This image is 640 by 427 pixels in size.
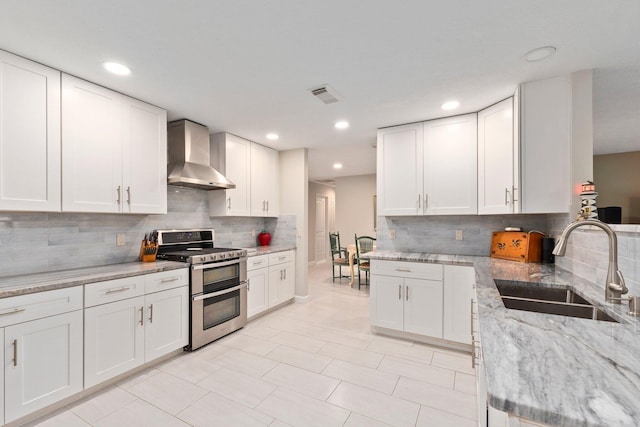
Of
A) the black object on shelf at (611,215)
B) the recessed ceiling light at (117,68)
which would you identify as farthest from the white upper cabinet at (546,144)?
the recessed ceiling light at (117,68)

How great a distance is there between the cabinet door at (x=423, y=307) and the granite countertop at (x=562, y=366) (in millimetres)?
1575

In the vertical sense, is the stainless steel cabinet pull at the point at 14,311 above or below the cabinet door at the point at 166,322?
above

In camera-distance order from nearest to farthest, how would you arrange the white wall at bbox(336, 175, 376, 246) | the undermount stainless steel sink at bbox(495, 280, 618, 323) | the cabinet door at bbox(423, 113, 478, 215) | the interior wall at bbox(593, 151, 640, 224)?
the undermount stainless steel sink at bbox(495, 280, 618, 323)
the cabinet door at bbox(423, 113, 478, 215)
the interior wall at bbox(593, 151, 640, 224)
the white wall at bbox(336, 175, 376, 246)

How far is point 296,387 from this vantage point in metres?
2.24

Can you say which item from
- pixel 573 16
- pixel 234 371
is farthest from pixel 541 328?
pixel 234 371

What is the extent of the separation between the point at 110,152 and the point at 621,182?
7.47 m

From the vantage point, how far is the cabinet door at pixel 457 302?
2760mm

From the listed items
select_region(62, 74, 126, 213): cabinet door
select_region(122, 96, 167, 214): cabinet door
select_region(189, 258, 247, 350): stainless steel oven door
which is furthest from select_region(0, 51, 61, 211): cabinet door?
select_region(189, 258, 247, 350): stainless steel oven door

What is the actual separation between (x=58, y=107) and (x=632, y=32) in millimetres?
3863

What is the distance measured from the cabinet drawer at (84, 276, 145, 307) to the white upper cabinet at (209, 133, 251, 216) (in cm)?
146

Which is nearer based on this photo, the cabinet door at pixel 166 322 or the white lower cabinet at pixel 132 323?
the white lower cabinet at pixel 132 323

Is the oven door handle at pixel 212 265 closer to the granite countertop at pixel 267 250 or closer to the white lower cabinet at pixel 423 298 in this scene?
the granite countertop at pixel 267 250

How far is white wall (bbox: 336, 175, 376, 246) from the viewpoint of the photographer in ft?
23.6

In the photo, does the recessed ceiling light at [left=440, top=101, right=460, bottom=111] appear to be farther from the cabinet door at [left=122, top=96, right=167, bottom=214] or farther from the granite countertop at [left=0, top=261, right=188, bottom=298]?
the granite countertop at [left=0, top=261, right=188, bottom=298]
